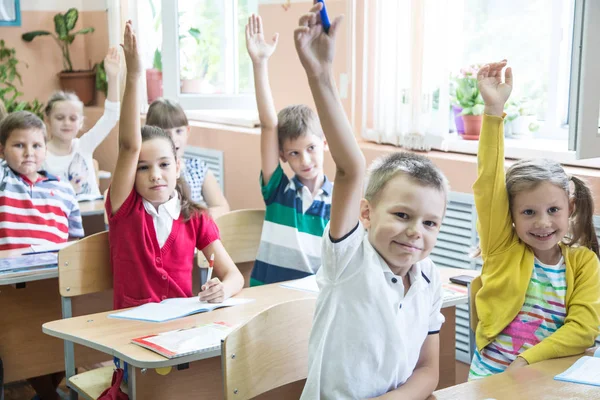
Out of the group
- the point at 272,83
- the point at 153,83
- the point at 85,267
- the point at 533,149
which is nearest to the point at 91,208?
the point at 272,83

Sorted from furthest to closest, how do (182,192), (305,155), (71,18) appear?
1. (71,18)
2. (305,155)
3. (182,192)

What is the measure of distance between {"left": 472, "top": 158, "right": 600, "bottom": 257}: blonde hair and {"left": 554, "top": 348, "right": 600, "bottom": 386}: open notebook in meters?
0.34

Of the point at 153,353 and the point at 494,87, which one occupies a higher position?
the point at 494,87

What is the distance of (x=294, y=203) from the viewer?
105 inches

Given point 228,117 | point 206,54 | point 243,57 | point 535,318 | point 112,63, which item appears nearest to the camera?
point 535,318

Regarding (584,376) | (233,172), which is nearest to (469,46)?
(233,172)

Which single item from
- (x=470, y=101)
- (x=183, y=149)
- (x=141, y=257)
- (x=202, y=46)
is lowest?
(x=141, y=257)

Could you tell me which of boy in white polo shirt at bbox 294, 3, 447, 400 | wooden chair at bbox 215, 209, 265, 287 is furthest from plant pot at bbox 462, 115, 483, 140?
boy in white polo shirt at bbox 294, 3, 447, 400

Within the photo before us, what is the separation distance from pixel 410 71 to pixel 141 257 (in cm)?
146

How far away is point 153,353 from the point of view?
5.91 ft

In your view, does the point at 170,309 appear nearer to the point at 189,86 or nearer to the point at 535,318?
the point at 535,318

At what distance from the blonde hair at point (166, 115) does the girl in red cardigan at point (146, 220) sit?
1.05 meters

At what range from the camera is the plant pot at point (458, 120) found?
3338 mm

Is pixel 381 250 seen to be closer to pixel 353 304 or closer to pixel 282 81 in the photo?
pixel 353 304
